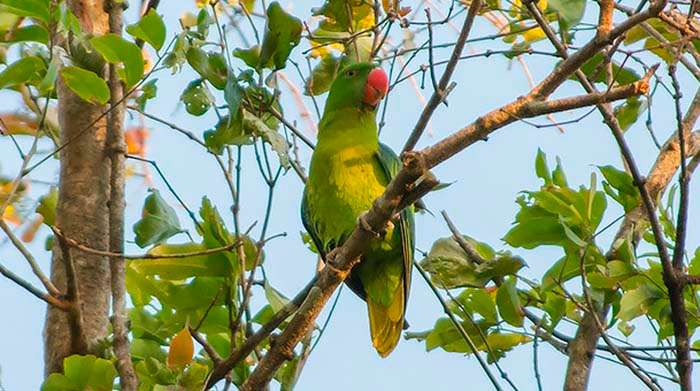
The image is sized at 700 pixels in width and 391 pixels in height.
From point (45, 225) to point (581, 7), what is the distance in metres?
1.56

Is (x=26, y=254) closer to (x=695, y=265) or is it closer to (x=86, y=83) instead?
(x=86, y=83)

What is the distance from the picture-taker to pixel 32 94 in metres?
2.84

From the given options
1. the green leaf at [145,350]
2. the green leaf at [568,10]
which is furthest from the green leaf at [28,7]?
the green leaf at [568,10]

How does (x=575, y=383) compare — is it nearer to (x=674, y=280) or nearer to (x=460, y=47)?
(x=674, y=280)

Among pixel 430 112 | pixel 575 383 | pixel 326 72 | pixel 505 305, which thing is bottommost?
pixel 575 383

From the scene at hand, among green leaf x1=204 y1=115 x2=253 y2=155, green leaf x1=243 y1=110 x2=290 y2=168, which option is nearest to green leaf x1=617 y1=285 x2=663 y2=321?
green leaf x1=243 y1=110 x2=290 y2=168

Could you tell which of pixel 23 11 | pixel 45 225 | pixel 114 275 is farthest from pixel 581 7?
pixel 45 225

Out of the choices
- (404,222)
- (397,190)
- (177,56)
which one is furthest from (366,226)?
(404,222)

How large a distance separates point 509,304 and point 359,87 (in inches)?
38.7

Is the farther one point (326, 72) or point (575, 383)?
point (326, 72)

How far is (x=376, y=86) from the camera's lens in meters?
3.41

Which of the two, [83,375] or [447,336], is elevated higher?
[447,336]

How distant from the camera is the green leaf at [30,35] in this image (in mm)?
2354

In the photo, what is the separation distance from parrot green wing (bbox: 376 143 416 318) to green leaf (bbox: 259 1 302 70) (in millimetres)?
812
